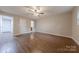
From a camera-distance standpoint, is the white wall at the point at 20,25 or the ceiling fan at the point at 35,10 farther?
the white wall at the point at 20,25

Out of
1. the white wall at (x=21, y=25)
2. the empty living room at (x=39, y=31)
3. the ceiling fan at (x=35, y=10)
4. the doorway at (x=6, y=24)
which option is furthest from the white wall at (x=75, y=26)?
the doorway at (x=6, y=24)

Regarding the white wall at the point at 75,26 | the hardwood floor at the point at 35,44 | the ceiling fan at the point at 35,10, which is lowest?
the hardwood floor at the point at 35,44

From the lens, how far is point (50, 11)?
1.89 meters

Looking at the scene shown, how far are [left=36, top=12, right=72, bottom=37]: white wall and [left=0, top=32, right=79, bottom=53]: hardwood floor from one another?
138 millimetres

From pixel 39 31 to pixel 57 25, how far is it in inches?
16.7

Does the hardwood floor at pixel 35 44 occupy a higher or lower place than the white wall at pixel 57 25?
lower

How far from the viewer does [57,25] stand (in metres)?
2.00

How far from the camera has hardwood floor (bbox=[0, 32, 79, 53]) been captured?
1.83 m

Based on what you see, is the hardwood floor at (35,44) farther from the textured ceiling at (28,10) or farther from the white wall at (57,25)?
the textured ceiling at (28,10)

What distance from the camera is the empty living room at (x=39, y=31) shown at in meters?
1.83

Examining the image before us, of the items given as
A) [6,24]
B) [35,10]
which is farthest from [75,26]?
[6,24]
